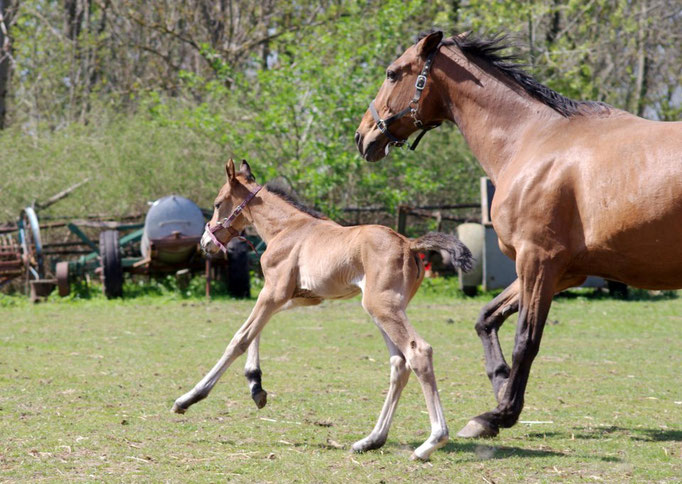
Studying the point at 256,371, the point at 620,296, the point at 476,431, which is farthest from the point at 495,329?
the point at 620,296

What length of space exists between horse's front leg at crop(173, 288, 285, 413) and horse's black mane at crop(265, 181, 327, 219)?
91 cm

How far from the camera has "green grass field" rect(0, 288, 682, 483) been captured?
506 cm

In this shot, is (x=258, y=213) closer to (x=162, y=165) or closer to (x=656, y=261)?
(x=656, y=261)

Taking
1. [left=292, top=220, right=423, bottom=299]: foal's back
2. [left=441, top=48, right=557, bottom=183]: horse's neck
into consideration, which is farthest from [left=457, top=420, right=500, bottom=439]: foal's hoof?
[left=441, top=48, right=557, bottom=183]: horse's neck

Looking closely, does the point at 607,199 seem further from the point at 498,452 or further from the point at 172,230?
the point at 172,230

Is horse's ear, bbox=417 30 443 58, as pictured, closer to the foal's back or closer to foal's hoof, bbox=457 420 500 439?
the foal's back

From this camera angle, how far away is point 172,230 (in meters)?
14.7

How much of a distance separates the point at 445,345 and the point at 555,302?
5717 mm

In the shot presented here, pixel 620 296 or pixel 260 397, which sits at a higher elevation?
pixel 260 397

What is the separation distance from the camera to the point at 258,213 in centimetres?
701

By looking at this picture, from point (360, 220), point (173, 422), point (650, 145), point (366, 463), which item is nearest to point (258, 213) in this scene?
point (173, 422)

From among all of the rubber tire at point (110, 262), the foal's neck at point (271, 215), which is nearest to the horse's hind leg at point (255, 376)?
the foal's neck at point (271, 215)

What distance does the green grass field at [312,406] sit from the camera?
5.06 m

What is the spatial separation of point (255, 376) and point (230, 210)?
162 centimetres
